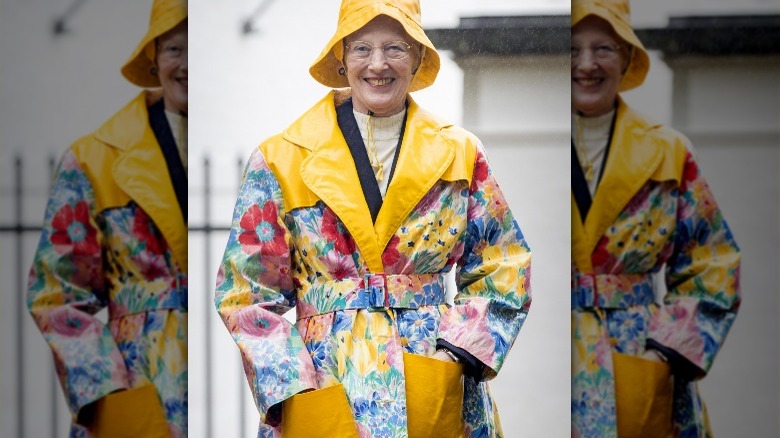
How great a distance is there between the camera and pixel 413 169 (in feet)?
12.6

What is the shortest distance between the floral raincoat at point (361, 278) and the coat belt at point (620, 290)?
484 millimetres

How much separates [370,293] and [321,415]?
39 centimetres

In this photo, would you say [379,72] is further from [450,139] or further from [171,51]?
[171,51]

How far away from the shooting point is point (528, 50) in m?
4.29

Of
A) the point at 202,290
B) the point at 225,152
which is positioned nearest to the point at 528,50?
the point at 225,152

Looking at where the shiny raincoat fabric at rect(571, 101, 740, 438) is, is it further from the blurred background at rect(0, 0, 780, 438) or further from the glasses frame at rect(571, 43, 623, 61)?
the glasses frame at rect(571, 43, 623, 61)

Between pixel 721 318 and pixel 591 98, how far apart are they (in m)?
0.88

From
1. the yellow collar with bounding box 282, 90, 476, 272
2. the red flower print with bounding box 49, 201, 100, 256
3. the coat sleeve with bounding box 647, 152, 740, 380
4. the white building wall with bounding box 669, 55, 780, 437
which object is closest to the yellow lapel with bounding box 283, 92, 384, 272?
the yellow collar with bounding box 282, 90, 476, 272

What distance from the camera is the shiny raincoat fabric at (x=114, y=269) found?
4.17 meters

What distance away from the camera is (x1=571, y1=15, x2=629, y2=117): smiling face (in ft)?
14.2

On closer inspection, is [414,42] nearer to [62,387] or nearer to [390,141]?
[390,141]

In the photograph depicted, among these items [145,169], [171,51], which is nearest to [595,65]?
[171,51]

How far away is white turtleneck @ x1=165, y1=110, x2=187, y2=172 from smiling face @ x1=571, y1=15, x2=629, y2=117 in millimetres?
1339

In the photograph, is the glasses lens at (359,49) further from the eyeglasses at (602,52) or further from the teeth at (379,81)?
the eyeglasses at (602,52)
